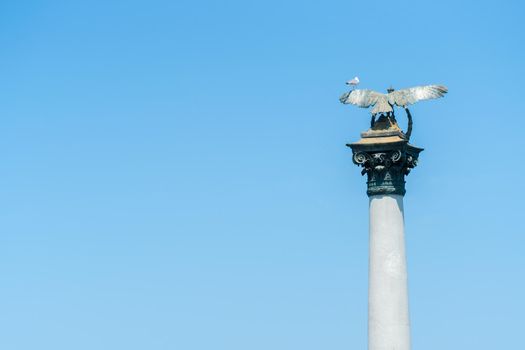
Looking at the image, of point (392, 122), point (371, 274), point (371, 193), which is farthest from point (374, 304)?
point (392, 122)

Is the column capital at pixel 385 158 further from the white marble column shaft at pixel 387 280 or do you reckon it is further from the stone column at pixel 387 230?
the white marble column shaft at pixel 387 280

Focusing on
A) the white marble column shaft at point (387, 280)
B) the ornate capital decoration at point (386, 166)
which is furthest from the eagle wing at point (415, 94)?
the white marble column shaft at point (387, 280)

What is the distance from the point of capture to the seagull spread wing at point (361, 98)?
4138cm

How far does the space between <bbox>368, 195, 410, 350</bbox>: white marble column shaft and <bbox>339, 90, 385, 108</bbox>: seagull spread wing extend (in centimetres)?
364

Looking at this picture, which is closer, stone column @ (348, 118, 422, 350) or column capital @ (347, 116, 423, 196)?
stone column @ (348, 118, 422, 350)

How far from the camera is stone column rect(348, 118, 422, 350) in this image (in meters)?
39.2

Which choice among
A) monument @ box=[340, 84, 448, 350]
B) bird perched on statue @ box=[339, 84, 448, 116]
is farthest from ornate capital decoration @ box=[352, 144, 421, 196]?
bird perched on statue @ box=[339, 84, 448, 116]

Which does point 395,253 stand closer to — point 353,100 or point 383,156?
point 383,156

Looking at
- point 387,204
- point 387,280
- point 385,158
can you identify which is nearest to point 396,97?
point 385,158

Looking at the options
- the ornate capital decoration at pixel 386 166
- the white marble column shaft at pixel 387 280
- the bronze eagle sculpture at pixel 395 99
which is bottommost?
the white marble column shaft at pixel 387 280

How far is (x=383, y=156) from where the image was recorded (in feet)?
132

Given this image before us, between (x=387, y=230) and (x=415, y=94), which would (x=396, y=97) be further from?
(x=387, y=230)

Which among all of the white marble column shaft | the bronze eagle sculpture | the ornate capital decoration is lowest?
the white marble column shaft

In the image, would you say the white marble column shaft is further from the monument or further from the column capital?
the column capital
